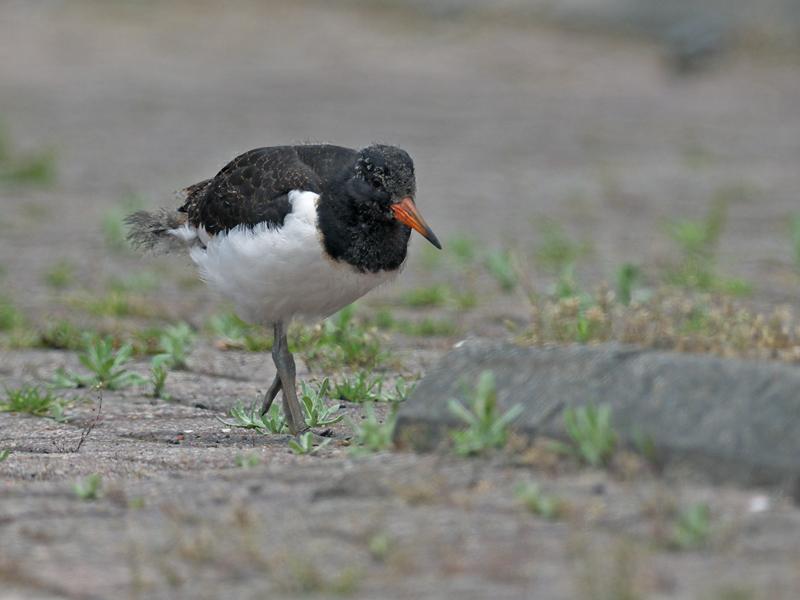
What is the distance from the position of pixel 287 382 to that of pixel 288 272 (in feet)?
2.05

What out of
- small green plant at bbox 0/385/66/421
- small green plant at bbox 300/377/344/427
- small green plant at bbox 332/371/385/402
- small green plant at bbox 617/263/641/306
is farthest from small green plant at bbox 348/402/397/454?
small green plant at bbox 617/263/641/306

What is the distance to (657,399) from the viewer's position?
15.0 feet

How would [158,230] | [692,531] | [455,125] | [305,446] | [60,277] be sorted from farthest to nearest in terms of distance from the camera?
[455,125], [60,277], [158,230], [305,446], [692,531]

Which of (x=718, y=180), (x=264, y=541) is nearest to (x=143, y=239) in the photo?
(x=264, y=541)

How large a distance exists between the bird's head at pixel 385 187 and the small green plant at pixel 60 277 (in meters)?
4.63

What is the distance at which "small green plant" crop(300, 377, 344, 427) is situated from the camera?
6.21 metres

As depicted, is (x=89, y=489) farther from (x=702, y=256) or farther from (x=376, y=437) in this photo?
(x=702, y=256)

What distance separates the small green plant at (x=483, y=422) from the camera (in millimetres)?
4738

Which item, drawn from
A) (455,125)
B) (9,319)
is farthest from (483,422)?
(455,125)

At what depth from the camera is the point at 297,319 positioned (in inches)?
261

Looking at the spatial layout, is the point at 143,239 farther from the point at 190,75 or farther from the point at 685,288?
the point at 190,75

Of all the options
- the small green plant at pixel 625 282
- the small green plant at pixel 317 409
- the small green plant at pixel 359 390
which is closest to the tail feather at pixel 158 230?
the small green plant at pixel 359 390

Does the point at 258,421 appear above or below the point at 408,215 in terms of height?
below

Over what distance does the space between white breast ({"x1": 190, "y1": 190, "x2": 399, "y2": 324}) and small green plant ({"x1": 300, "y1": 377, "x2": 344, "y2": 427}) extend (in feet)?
1.12
